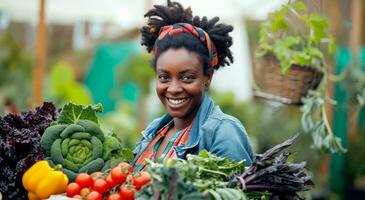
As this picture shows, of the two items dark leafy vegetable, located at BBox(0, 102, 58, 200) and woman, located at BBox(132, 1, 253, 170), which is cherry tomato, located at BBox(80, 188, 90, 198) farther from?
woman, located at BBox(132, 1, 253, 170)

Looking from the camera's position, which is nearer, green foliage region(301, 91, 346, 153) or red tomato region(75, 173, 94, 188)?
red tomato region(75, 173, 94, 188)

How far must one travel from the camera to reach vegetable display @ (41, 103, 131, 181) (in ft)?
12.7

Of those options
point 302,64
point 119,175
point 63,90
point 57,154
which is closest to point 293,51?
point 302,64

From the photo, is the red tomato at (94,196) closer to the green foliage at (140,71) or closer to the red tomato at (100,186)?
the red tomato at (100,186)

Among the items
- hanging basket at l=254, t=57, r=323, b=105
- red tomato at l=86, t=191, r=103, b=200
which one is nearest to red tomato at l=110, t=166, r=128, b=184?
red tomato at l=86, t=191, r=103, b=200

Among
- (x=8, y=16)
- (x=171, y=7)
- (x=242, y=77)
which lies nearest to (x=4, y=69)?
(x=8, y=16)

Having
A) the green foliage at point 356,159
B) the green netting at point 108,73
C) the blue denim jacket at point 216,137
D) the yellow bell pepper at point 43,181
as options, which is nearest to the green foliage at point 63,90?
the green netting at point 108,73

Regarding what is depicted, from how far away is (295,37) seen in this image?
5.91 m

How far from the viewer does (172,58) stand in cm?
413

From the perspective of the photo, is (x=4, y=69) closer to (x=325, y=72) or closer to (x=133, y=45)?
(x=133, y=45)

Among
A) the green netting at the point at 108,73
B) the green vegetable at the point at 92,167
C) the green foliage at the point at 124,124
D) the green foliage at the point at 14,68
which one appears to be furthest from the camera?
the green netting at the point at 108,73

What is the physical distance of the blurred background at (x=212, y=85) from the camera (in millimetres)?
9953

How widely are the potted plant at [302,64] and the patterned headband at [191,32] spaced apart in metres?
1.58

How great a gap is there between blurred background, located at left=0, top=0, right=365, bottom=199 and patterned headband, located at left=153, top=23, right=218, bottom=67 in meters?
4.77
